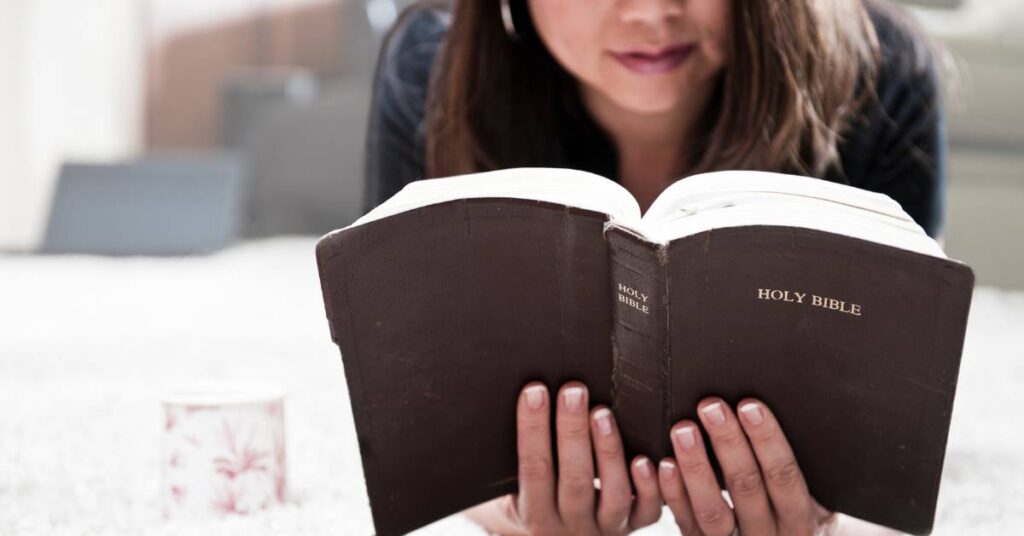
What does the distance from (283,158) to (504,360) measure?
8.37 feet

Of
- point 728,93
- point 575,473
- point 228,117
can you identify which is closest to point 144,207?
point 228,117

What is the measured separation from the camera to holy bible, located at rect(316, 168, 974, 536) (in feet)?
1.88

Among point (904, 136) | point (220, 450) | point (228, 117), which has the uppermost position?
point (904, 136)

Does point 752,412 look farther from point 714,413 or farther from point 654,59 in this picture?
point 654,59

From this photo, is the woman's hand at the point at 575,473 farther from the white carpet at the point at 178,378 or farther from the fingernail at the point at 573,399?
the white carpet at the point at 178,378

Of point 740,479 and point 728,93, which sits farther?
point 728,93

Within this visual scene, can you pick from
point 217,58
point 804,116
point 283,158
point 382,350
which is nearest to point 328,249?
point 382,350

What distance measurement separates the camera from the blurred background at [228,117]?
2229 millimetres

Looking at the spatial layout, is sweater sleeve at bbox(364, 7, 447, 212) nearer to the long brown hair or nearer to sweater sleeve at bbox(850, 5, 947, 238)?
the long brown hair

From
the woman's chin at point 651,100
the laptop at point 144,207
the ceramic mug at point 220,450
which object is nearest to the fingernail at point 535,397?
the ceramic mug at point 220,450

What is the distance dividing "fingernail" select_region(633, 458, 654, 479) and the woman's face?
0.39 m

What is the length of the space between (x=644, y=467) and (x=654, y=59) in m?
0.41

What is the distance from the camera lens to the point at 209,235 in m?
2.77

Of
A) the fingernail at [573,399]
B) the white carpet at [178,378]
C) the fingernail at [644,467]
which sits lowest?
the white carpet at [178,378]
